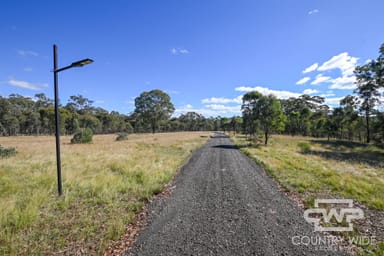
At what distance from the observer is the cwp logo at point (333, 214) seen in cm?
404

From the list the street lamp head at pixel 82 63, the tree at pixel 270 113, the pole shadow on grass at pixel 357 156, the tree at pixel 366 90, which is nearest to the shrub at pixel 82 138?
the street lamp head at pixel 82 63

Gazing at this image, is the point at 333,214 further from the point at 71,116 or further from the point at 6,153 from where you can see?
the point at 71,116

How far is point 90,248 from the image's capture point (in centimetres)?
336

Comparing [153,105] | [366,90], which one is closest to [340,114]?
[366,90]

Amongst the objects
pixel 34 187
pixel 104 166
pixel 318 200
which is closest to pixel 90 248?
pixel 34 187

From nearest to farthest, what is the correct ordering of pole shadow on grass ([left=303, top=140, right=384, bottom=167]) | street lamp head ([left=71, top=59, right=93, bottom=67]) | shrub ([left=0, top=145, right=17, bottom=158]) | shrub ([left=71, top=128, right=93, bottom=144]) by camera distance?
1. street lamp head ([left=71, top=59, right=93, bottom=67])
2. shrub ([left=0, top=145, right=17, bottom=158])
3. pole shadow on grass ([left=303, top=140, right=384, bottom=167])
4. shrub ([left=71, top=128, right=93, bottom=144])

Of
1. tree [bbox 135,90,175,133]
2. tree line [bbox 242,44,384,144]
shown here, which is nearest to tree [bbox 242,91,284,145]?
tree line [bbox 242,44,384,144]

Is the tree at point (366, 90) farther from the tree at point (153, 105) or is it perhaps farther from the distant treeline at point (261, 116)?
the tree at point (153, 105)

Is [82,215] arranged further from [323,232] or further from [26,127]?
[26,127]

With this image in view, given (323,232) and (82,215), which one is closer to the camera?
(323,232)

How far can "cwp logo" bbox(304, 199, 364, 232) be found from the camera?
404cm

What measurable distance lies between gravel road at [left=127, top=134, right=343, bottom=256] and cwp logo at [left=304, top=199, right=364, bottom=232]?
0.26 metres

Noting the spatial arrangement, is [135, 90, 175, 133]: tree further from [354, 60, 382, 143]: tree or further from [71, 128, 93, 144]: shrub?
[354, 60, 382, 143]: tree

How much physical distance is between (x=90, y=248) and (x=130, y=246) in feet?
2.45
